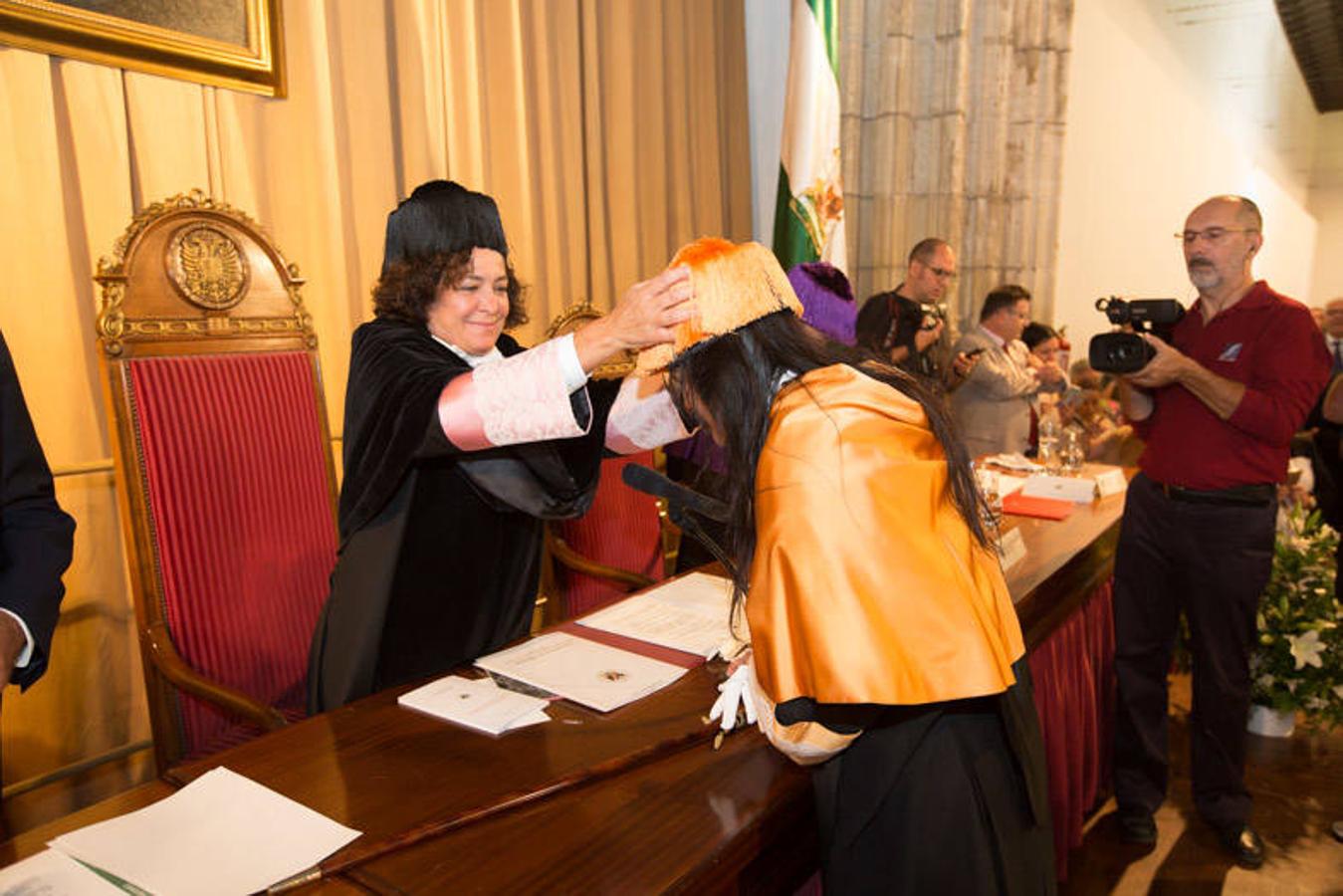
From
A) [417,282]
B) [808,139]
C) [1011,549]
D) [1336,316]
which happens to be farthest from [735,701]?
[808,139]

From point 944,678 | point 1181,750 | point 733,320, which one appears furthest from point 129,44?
point 1181,750

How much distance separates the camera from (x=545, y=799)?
3.55 ft

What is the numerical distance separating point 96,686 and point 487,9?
8.90 ft

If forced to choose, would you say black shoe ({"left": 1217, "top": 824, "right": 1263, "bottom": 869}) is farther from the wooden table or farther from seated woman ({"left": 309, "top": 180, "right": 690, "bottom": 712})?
seated woman ({"left": 309, "top": 180, "right": 690, "bottom": 712})

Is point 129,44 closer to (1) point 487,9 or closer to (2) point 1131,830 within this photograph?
(1) point 487,9

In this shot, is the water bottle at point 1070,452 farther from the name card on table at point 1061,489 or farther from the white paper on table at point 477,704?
the white paper on table at point 477,704

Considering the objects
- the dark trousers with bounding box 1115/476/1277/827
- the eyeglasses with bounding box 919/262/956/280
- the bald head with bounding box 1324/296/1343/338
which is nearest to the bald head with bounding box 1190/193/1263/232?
the dark trousers with bounding box 1115/476/1277/827

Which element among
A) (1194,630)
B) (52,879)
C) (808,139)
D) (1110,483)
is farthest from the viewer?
(808,139)

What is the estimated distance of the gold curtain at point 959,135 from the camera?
199 inches

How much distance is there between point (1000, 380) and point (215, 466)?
351 cm

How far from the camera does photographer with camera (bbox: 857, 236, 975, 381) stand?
142 inches

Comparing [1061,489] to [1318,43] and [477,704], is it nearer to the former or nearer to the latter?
[477,704]

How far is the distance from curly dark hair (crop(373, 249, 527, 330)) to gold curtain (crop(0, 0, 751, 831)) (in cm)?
117

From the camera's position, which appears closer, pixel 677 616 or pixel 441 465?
pixel 441 465
